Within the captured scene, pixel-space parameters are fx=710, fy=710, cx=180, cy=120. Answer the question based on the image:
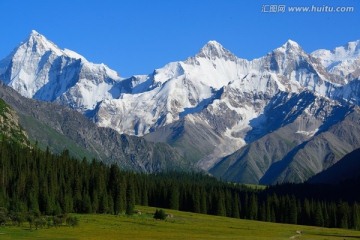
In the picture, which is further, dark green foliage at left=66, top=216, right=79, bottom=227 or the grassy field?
dark green foliage at left=66, top=216, right=79, bottom=227

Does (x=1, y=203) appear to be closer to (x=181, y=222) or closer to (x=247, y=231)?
(x=181, y=222)

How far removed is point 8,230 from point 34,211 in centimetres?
4087

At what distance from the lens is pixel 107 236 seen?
461 ft

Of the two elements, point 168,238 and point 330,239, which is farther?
point 330,239

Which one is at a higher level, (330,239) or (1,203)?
(1,203)

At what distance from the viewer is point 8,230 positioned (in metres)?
148

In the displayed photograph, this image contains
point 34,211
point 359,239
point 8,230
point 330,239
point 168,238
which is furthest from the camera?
point 34,211

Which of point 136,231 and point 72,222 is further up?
point 72,222

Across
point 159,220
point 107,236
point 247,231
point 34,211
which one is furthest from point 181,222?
point 107,236

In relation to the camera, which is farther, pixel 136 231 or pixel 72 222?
pixel 72 222

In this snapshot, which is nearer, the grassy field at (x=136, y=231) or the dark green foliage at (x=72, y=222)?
the grassy field at (x=136, y=231)

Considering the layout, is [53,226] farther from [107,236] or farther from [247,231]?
[247,231]

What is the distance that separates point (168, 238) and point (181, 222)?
56.8 meters

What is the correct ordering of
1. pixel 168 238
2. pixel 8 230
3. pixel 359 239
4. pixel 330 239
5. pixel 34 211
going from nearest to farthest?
pixel 168 238
pixel 8 230
pixel 330 239
pixel 359 239
pixel 34 211
